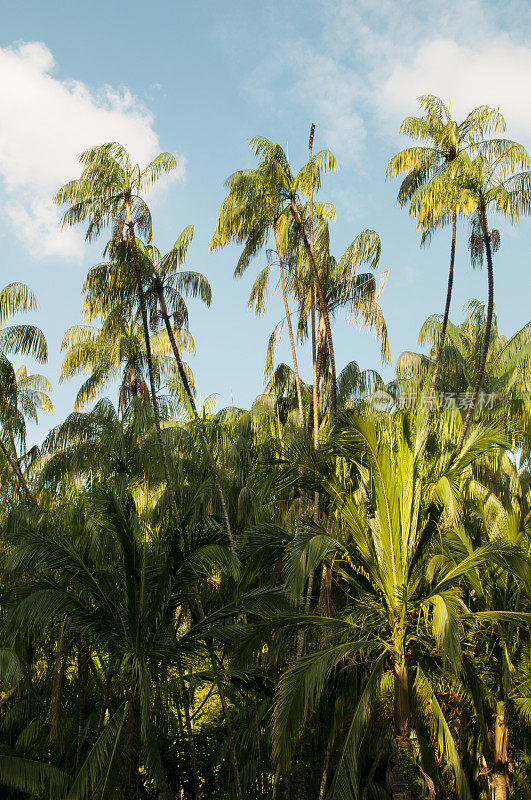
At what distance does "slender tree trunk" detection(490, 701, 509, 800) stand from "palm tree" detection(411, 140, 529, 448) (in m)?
5.55

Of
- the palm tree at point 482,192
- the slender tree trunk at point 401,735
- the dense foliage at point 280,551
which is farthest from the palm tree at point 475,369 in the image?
the slender tree trunk at point 401,735

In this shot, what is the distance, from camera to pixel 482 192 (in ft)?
48.8

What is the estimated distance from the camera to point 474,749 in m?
13.9

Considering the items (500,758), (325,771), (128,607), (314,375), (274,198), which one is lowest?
(500,758)

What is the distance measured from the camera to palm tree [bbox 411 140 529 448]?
572 inches

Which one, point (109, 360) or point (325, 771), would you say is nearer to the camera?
point (325, 771)

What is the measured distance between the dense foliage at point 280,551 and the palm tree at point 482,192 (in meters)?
0.05

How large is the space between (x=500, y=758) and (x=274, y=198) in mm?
12023

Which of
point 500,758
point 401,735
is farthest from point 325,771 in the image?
point 500,758

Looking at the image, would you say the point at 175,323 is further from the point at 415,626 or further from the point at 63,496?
the point at 415,626

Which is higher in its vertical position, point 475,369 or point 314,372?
point 475,369

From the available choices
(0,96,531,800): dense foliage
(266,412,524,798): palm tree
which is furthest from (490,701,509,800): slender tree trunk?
(266,412,524,798): palm tree

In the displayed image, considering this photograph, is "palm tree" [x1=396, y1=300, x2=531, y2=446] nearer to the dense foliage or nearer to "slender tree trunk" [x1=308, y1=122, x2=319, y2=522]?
the dense foliage

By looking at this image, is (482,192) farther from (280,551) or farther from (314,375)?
(280,551)
